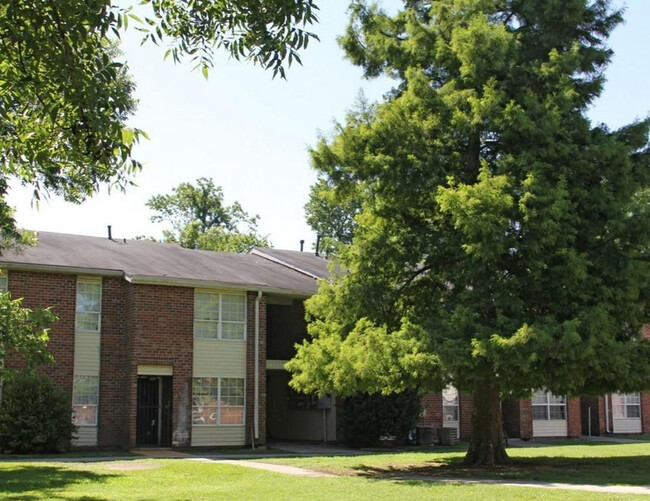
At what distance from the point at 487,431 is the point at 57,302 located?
13312 mm

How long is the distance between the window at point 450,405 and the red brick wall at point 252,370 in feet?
23.8

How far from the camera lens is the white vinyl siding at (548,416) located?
31969 mm

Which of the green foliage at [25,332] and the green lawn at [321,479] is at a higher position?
the green foliage at [25,332]

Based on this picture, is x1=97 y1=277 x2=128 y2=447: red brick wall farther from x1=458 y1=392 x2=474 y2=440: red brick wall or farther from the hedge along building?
x1=458 y1=392 x2=474 y2=440: red brick wall

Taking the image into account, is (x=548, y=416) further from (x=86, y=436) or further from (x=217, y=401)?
(x=86, y=436)

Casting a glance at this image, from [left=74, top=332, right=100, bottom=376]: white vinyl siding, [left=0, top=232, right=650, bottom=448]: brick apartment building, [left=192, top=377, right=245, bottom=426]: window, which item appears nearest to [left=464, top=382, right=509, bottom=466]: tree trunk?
[left=0, top=232, right=650, bottom=448]: brick apartment building

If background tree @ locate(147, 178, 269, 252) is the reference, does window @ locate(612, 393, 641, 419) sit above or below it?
below

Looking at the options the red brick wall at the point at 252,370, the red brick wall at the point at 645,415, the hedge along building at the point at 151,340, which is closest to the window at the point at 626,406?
the red brick wall at the point at 645,415

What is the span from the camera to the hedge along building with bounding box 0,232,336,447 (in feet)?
80.4

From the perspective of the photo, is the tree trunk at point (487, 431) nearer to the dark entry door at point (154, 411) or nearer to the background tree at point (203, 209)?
the dark entry door at point (154, 411)

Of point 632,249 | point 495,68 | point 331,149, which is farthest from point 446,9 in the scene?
point 632,249

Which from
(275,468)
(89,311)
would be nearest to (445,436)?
(275,468)

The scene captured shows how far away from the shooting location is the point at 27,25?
7492 millimetres

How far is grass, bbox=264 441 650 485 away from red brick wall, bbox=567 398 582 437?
7.99 metres
